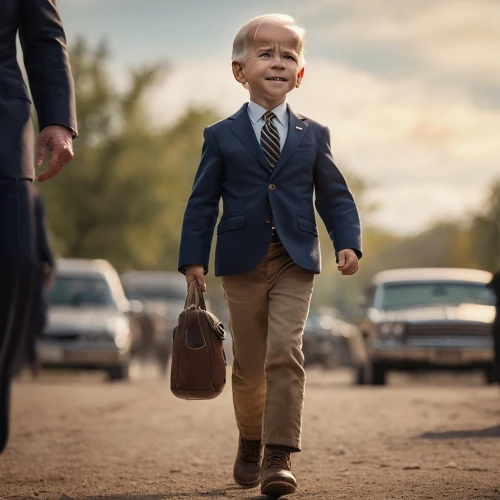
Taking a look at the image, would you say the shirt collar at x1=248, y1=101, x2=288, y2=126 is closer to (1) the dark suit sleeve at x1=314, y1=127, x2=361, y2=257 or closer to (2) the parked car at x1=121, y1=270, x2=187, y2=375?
(1) the dark suit sleeve at x1=314, y1=127, x2=361, y2=257

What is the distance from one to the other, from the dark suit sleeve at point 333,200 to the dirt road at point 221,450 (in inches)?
44.7

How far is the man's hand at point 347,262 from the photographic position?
593 centimetres

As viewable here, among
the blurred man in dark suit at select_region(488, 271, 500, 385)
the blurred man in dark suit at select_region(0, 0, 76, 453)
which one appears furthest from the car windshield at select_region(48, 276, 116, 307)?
the blurred man in dark suit at select_region(0, 0, 76, 453)

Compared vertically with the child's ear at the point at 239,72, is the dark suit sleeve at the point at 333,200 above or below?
below

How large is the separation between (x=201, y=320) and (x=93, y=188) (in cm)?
4124

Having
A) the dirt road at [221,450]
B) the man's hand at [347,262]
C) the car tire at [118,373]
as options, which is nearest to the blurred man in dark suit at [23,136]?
the man's hand at [347,262]

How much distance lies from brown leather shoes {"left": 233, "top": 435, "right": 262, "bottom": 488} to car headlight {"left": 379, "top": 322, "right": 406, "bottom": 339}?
478 inches

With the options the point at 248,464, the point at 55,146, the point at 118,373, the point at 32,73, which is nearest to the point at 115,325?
the point at 118,373

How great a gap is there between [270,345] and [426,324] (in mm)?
12678

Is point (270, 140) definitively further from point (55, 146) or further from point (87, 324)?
point (87, 324)

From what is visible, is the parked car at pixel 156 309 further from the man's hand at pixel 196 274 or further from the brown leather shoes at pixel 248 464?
the man's hand at pixel 196 274

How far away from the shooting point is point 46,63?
4.73m

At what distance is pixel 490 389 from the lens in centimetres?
1752

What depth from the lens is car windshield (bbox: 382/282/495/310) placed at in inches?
749
